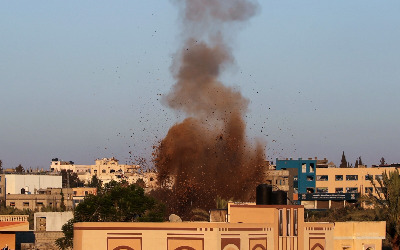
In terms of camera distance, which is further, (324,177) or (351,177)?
(351,177)

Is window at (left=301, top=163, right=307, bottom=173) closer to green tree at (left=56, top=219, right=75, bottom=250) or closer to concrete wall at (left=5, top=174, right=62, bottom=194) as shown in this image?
concrete wall at (left=5, top=174, right=62, bottom=194)

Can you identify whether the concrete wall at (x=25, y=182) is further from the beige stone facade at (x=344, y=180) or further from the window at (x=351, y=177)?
the window at (x=351, y=177)

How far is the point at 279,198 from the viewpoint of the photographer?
44.0 metres

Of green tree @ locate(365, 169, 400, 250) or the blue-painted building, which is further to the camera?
the blue-painted building

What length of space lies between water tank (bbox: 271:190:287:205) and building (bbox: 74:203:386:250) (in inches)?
41.7

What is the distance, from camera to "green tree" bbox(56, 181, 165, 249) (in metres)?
72.6

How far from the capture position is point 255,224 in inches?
1623

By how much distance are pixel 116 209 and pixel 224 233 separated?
113ft

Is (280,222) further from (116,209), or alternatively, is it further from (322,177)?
(322,177)

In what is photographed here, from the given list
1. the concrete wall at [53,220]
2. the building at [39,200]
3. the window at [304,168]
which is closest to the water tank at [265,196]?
the concrete wall at [53,220]

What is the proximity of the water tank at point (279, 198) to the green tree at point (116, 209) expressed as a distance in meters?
28.3

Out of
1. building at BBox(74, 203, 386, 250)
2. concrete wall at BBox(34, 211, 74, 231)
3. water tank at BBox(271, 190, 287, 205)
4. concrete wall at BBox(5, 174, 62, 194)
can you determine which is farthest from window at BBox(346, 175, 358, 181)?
water tank at BBox(271, 190, 287, 205)

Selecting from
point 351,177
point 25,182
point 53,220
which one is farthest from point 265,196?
point 25,182

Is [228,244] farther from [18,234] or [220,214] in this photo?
[18,234]
